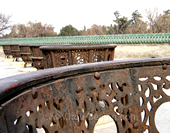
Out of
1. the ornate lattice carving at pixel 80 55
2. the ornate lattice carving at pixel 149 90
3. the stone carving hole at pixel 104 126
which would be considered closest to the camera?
the ornate lattice carving at pixel 149 90

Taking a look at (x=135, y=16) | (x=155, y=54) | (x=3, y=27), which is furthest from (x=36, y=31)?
(x=155, y=54)


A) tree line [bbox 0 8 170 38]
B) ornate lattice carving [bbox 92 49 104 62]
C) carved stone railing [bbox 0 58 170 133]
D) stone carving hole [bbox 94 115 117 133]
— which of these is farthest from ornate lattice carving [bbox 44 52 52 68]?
tree line [bbox 0 8 170 38]

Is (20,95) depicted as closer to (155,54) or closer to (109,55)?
(109,55)

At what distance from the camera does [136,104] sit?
1272 millimetres

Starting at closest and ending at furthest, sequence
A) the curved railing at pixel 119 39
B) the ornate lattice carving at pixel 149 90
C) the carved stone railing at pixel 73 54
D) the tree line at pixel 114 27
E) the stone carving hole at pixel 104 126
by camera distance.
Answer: the ornate lattice carving at pixel 149 90
the stone carving hole at pixel 104 126
the carved stone railing at pixel 73 54
the curved railing at pixel 119 39
the tree line at pixel 114 27

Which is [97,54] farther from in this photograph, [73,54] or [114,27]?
[114,27]

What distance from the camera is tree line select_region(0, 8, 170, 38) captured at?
19.4 m

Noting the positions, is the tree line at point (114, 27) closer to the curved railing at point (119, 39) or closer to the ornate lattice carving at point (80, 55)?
the curved railing at point (119, 39)

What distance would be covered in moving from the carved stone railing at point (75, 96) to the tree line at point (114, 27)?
20.0 metres

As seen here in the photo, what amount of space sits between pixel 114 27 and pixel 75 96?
26.1m

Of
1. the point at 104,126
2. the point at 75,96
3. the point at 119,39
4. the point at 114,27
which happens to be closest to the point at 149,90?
the point at 75,96

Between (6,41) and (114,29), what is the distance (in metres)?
15.3

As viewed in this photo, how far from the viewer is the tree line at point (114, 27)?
19.4 meters

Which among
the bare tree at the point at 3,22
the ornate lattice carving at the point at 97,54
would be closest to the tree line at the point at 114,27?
the bare tree at the point at 3,22
